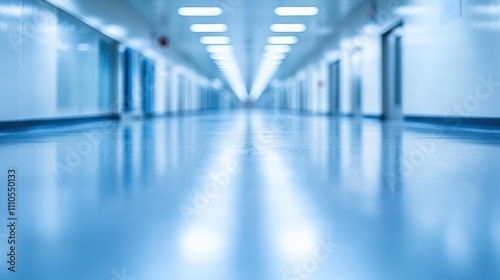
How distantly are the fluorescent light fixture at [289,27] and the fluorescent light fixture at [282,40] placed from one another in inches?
73.9

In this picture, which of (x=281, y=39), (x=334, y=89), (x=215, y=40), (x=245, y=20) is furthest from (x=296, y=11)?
(x=334, y=89)

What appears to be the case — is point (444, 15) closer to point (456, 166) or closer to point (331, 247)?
point (456, 166)

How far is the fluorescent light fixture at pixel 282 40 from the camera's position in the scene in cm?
2323

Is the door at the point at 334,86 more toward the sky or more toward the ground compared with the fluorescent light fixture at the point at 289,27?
more toward the ground

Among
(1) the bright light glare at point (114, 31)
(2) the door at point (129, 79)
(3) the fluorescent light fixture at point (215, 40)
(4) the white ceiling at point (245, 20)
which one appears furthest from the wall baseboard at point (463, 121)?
(3) the fluorescent light fixture at point (215, 40)

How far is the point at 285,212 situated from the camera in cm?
227

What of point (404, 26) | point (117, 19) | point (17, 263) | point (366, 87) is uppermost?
point (117, 19)

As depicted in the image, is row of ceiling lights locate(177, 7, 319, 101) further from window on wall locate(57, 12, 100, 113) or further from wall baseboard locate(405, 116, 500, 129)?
wall baseboard locate(405, 116, 500, 129)

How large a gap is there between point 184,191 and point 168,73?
2862cm

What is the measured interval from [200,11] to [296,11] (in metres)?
3.51

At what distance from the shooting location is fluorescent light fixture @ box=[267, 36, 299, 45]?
915 inches

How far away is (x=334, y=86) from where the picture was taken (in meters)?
27.2

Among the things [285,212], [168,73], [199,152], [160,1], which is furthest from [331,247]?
[168,73]

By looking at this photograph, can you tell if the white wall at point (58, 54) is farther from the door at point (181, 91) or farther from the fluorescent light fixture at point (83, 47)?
the door at point (181, 91)
